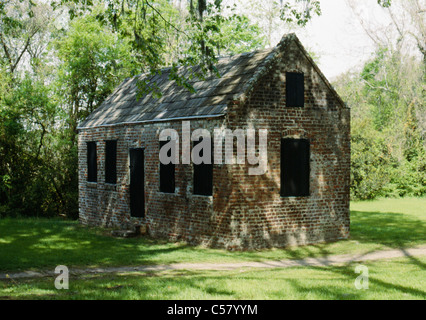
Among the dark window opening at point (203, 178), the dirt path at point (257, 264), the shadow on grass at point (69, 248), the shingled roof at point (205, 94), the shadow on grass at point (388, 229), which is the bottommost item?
A: the dirt path at point (257, 264)

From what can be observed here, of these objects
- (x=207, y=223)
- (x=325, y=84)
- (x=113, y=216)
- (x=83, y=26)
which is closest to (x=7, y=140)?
(x=83, y=26)

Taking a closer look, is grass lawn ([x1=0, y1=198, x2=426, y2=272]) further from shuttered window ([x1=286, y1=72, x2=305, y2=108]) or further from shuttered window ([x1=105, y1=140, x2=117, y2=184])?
shuttered window ([x1=286, y1=72, x2=305, y2=108])

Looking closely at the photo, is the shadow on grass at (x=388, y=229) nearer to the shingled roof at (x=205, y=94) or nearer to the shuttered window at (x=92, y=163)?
the shingled roof at (x=205, y=94)

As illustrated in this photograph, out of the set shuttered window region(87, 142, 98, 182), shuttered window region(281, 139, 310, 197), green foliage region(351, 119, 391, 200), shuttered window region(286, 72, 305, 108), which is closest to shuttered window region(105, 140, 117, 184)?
shuttered window region(87, 142, 98, 182)

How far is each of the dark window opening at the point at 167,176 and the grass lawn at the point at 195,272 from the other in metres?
1.69

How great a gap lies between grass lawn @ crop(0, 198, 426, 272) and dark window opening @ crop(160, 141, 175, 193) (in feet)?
5.48

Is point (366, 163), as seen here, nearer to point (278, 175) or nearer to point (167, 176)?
point (278, 175)

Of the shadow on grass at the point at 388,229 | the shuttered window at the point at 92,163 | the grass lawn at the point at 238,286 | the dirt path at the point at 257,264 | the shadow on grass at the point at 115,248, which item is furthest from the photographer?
the shuttered window at the point at 92,163

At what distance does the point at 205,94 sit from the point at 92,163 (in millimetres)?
7495

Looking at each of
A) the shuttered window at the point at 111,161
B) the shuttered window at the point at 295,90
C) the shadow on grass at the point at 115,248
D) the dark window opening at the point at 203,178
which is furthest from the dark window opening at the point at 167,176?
the shuttered window at the point at 295,90

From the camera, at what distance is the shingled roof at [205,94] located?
47.5 feet

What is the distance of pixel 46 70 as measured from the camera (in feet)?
123

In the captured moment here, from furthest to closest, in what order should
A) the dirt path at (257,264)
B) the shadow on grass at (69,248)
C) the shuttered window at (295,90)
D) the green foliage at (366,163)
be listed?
the green foliage at (366,163) → the shuttered window at (295,90) → the shadow on grass at (69,248) → the dirt path at (257,264)
